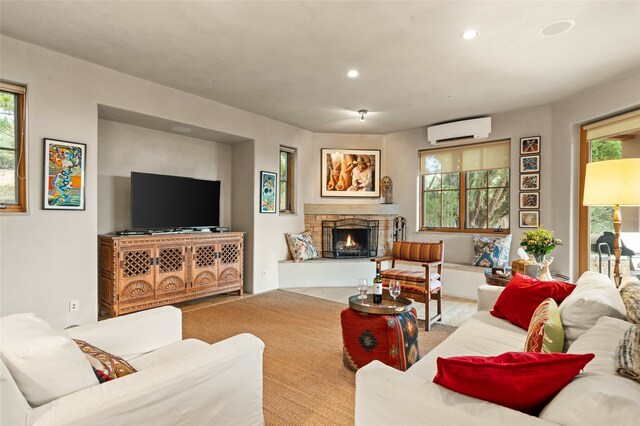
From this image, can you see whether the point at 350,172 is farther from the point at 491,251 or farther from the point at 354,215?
the point at 491,251

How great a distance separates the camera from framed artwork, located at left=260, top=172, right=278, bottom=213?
17.4 ft

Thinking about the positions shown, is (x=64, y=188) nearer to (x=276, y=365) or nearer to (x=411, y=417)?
(x=276, y=365)

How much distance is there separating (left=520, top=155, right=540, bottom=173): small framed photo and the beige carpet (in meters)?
2.76

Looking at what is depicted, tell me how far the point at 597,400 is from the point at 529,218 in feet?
15.2

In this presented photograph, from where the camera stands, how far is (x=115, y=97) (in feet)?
→ 11.9

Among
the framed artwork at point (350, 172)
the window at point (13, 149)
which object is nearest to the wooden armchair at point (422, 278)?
the framed artwork at point (350, 172)

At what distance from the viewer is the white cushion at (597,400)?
33.9 inches

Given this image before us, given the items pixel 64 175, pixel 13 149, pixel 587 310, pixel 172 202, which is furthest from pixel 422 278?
pixel 13 149

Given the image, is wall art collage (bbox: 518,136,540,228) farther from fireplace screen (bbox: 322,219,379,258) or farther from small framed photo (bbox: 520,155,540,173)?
fireplace screen (bbox: 322,219,379,258)

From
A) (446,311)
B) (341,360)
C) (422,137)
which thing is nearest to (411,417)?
(341,360)

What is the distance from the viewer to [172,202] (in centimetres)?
450

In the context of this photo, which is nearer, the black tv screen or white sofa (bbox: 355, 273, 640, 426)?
white sofa (bbox: 355, 273, 640, 426)

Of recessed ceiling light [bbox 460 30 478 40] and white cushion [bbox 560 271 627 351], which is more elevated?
recessed ceiling light [bbox 460 30 478 40]

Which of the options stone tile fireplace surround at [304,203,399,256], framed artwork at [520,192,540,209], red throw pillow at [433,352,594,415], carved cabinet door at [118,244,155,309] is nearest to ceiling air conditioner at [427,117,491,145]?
framed artwork at [520,192,540,209]
